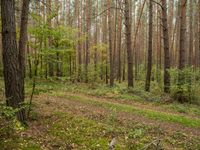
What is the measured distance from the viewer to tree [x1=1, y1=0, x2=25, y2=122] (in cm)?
664

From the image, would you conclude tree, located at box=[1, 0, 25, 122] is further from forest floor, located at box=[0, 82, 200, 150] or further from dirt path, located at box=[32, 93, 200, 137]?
dirt path, located at box=[32, 93, 200, 137]

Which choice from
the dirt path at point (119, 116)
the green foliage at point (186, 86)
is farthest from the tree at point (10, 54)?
Answer: the green foliage at point (186, 86)

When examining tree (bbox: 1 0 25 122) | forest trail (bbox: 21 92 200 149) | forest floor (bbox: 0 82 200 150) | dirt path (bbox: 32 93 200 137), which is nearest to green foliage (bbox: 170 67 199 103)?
forest floor (bbox: 0 82 200 150)

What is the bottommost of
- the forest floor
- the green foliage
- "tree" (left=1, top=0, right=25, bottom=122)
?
the forest floor

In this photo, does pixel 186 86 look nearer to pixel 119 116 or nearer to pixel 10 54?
pixel 119 116

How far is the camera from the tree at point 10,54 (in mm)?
6637

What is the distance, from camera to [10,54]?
265 inches

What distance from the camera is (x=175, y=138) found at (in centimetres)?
777

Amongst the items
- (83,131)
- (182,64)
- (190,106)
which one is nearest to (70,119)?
(83,131)

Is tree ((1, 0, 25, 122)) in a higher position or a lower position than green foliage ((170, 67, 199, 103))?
A: higher

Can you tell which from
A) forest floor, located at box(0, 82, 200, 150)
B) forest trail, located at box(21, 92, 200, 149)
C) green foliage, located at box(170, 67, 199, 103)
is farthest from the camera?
green foliage, located at box(170, 67, 199, 103)

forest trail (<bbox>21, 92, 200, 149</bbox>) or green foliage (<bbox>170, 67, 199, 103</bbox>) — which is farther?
green foliage (<bbox>170, 67, 199, 103</bbox>)

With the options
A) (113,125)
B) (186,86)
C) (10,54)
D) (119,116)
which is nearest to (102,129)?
(113,125)

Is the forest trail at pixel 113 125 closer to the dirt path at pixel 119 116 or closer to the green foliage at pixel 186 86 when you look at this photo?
the dirt path at pixel 119 116
